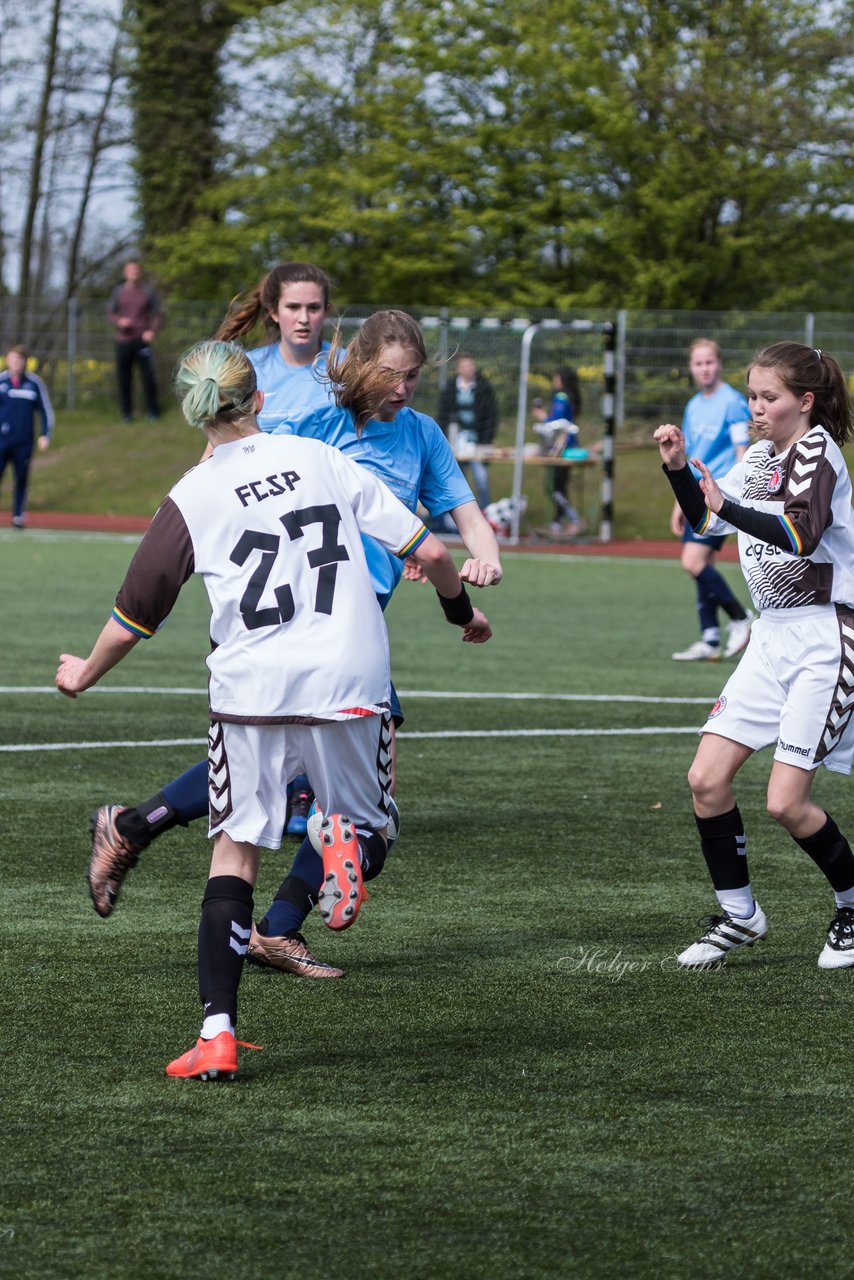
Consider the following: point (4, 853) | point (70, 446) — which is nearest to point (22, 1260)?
point (4, 853)

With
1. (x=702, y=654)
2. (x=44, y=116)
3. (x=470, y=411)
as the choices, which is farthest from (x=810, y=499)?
(x=44, y=116)

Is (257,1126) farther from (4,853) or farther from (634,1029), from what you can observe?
(4,853)

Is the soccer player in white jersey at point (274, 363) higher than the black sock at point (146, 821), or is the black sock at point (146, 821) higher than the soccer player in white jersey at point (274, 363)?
the soccer player in white jersey at point (274, 363)

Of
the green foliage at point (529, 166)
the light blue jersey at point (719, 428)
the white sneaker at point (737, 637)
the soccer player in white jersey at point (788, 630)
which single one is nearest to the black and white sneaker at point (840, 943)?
the soccer player in white jersey at point (788, 630)

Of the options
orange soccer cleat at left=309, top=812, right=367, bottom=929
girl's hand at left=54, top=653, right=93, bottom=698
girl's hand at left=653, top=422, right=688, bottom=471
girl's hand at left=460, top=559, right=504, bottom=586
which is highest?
girl's hand at left=653, top=422, right=688, bottom=471

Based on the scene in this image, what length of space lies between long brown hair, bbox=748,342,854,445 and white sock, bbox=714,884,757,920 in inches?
51.4

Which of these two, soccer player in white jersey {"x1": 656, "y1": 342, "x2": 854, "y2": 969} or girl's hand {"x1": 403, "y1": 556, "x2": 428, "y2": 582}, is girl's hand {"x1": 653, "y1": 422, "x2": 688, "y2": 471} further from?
girl's hand {"x1": 403, "y1": 556, "x2": 428, "y2": 582}

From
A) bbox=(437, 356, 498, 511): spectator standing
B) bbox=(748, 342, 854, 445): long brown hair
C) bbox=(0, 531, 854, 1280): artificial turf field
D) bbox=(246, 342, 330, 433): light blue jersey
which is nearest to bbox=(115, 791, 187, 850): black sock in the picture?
bbox=(0, 531, 854, 1280): artificial turf field

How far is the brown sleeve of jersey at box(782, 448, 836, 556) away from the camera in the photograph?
4.79 m

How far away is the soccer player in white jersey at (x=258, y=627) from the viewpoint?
4004 mm

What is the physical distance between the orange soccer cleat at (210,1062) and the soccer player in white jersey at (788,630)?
5.33 ft

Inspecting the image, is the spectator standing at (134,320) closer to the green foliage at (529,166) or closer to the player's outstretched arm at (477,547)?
the green foliage at (529,166)

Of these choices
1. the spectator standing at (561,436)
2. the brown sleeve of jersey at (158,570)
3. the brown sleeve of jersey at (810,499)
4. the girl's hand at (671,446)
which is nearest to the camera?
the brown sleeve of jersey at (158,570)

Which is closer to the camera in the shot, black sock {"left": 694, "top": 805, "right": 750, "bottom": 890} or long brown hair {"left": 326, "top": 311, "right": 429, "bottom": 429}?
long brown hair {"left": 326, "top": 311, "right": 429, "bottom": 429}
